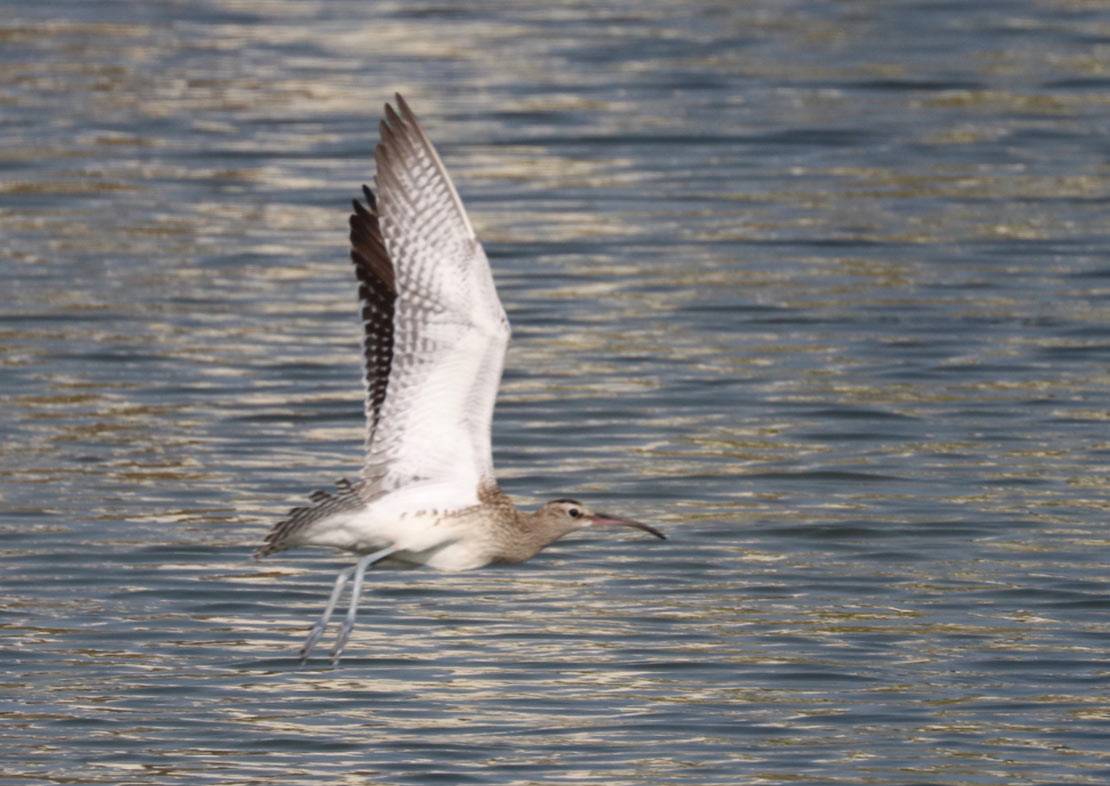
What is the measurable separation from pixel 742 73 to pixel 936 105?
182 centimetres

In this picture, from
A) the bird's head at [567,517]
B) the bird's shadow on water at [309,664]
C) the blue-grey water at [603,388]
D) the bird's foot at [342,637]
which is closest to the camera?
the bird's foot at [342,637]

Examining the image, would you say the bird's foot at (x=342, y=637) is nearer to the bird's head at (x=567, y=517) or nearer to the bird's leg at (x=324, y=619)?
the bird's leg at (x=324, y=619)

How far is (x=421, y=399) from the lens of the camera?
10.9 m

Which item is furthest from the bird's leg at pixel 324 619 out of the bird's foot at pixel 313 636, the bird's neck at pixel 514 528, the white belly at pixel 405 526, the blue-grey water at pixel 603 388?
the bird's neck at pixel 514 528

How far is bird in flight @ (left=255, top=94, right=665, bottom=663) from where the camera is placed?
10586 mm

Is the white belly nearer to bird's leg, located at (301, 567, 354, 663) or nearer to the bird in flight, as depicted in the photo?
the bird in flight

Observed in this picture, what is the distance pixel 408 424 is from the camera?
11.0 m

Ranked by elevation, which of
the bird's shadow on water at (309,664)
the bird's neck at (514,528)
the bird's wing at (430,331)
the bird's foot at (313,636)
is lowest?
the bird's shadow on water at (309,664)

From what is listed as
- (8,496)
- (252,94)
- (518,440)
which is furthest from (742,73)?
(8,496)

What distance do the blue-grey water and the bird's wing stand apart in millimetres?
1058

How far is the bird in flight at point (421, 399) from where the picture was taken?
10586 mm

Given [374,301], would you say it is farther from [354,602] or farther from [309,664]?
[309,664]

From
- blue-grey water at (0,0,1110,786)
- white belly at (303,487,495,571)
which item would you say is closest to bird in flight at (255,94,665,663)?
white belly at (303,487,495,571)

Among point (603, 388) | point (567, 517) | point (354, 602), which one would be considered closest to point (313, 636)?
point (354, 602)
